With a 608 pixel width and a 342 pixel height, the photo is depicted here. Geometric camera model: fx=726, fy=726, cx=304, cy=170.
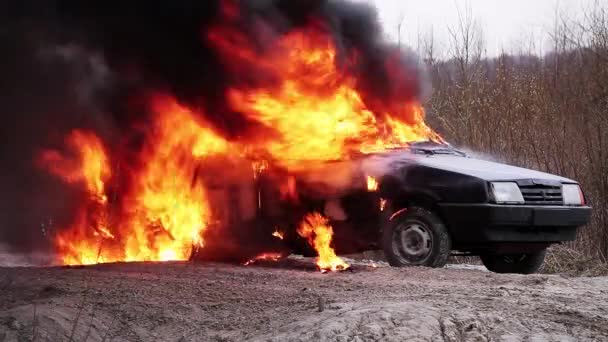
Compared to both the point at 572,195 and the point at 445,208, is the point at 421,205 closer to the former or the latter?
the point at 445,208

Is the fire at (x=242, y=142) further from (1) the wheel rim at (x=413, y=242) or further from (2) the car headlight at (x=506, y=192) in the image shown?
(2) the car headlight at (x=506, y=192)

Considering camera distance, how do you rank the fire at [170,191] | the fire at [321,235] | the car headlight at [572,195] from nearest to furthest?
the car headlight at [572,195]
the fire at [321,235]
the fire at [170,191]

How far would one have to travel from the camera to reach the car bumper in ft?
24.4

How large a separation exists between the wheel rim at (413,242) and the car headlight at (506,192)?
2.74ft

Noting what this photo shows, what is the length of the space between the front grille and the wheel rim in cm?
108

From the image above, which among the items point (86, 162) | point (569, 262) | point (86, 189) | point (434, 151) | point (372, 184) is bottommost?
point (569, 262)

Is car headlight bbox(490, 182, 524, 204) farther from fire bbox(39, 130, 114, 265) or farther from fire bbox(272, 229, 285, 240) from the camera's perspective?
→ fire bbox(39, 130, 114, 265)

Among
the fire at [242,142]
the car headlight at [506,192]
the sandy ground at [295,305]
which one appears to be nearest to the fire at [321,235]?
the fire at [242,142]

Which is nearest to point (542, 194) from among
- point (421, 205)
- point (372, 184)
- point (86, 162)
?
point (421, 205)

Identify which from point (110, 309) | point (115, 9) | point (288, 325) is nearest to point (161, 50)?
point (115, 9)

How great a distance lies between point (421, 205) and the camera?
26.1 feet

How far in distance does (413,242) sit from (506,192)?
1.16 metres

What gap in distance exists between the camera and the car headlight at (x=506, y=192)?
295 inches

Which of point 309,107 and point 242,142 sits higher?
point 309,107
